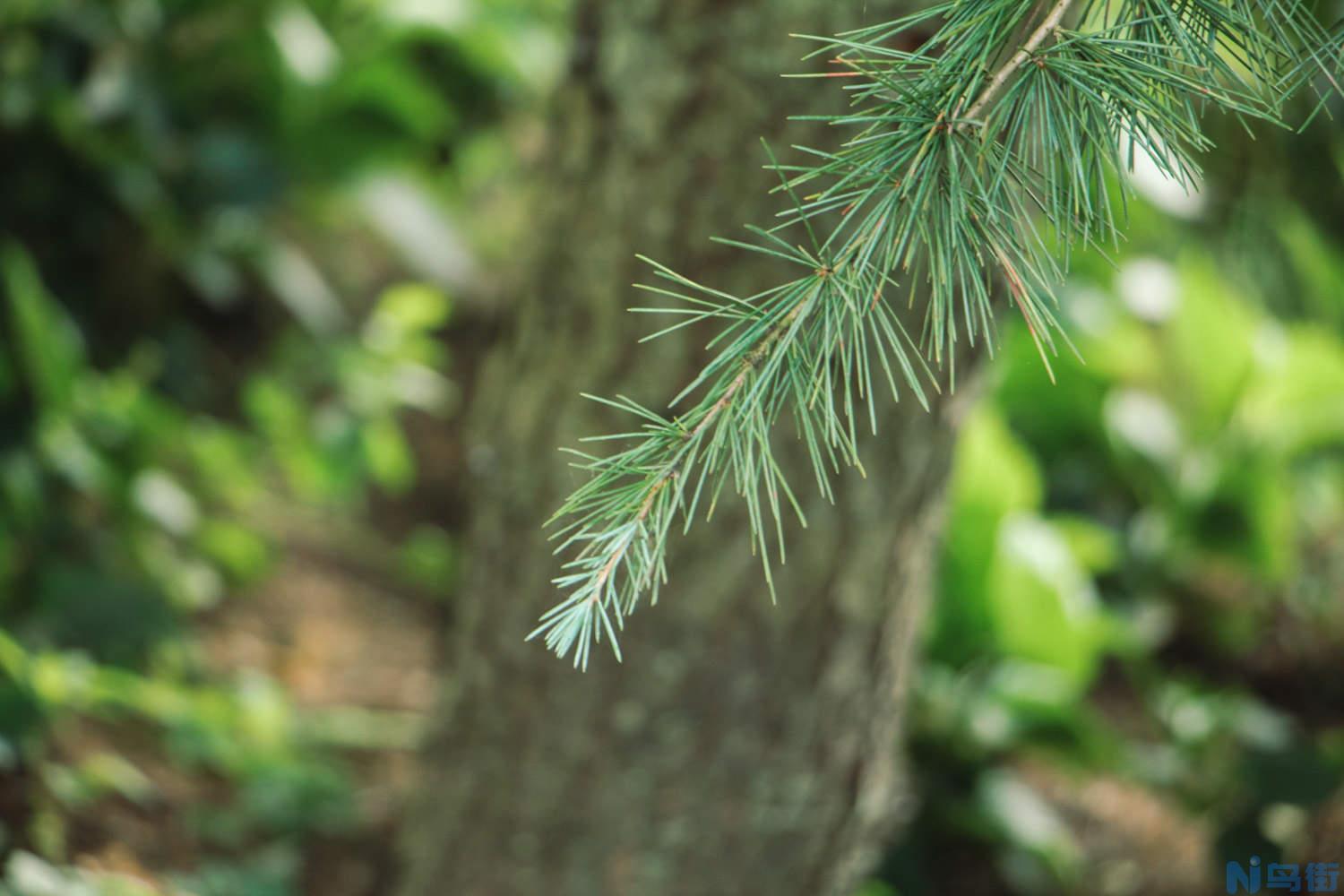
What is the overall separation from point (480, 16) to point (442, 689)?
1.30 m

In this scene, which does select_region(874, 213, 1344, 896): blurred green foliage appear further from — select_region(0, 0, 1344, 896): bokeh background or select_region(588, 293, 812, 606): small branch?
select_region(588, 293, 812, 606): small branch

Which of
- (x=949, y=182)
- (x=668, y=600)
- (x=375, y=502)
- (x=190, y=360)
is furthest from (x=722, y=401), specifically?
(x=375, y=502)

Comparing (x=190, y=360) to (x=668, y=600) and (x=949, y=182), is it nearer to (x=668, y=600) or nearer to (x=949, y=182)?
(x=668, y=600)

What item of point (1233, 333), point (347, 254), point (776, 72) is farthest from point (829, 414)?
point (347, 254)

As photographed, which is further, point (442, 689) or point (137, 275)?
point (137, 275)

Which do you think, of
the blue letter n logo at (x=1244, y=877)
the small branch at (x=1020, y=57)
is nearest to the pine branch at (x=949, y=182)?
the small branch at (x=1020, y=57)

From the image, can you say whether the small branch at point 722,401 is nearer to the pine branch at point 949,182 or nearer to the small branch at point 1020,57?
the pine branch at point 949,182

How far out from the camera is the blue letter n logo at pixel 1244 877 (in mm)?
1507

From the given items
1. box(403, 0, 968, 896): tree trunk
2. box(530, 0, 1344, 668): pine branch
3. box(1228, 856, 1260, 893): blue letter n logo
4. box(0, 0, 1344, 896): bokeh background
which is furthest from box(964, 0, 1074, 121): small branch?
box(1228, 856, 1260, 893): blue letter n logo

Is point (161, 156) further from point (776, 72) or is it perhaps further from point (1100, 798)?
point (1100, 798)

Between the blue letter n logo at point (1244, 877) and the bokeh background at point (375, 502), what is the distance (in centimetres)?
3

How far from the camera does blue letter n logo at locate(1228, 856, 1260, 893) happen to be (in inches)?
59.3

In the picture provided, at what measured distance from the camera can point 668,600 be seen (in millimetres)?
1067

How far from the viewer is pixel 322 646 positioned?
1.98m
